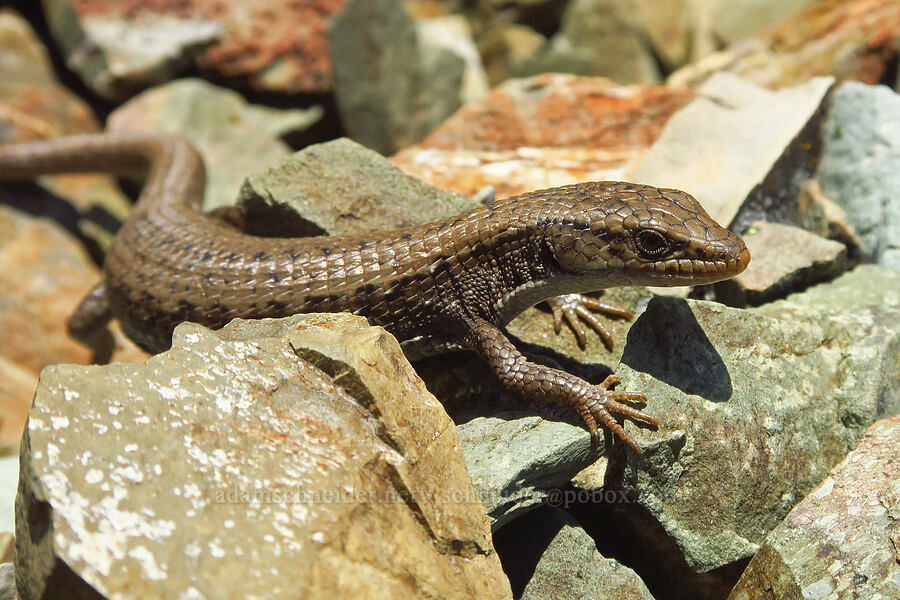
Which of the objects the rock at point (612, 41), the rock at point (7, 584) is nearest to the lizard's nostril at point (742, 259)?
the rock at point (7, 584)

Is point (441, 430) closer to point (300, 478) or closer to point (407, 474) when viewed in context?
point (407, 474)

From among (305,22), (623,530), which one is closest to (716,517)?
(623,530)

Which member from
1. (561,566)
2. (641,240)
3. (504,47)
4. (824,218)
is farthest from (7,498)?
(504,47)

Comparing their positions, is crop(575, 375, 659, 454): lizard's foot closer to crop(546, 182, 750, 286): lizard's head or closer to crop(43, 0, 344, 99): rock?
crop(546, 182, 750, 286): lizard's head

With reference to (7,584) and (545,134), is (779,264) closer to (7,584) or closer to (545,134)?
(545,134)

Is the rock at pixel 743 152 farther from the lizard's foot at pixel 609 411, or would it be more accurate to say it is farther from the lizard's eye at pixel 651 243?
the lizard's foot at pixel 609 411

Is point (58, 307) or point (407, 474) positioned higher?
point (407, 474)
